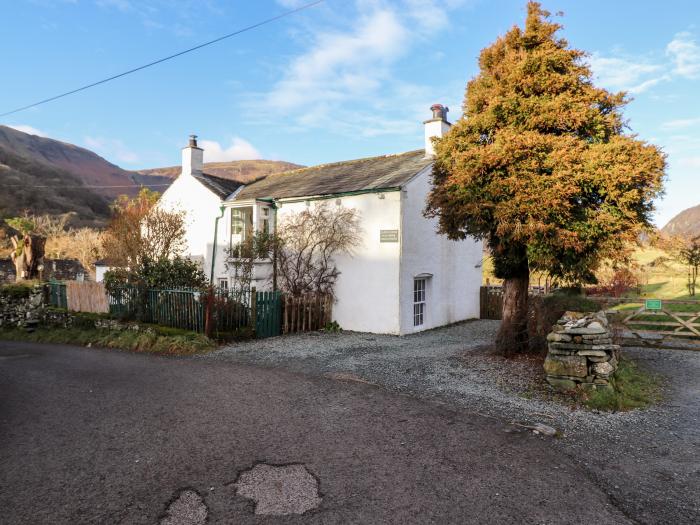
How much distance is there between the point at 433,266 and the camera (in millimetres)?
15555

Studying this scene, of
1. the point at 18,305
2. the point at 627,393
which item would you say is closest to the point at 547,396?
the point at 627,393

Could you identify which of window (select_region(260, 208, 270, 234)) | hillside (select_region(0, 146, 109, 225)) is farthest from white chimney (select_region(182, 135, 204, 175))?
hillside (select_region(0, 146, 109, 225))

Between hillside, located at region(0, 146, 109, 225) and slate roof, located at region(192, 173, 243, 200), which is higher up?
hillside, located at region(0, 146, 109, 225)

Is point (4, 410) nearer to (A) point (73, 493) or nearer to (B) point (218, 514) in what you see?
(A) point (73, 493)

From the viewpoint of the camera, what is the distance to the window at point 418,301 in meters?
14.8

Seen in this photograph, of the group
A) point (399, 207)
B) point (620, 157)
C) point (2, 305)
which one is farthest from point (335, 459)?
point (2, 305)

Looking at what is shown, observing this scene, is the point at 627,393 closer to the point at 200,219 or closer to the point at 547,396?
the point at 547,396

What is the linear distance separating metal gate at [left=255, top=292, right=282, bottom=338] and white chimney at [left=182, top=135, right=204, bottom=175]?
1100 centimetres

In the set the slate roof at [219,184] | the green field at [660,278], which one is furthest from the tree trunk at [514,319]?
the slate roof at [219,184]

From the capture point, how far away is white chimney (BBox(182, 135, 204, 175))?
2105 cm

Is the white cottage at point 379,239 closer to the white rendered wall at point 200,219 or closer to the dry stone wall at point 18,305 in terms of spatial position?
the white rendered wall at point 200,219

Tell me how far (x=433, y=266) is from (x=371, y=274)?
110 inches

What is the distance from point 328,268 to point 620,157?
9751 millimetres

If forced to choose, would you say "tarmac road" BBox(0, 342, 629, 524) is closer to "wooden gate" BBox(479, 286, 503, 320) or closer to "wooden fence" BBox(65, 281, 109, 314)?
"wooden fence" BBox(65, 281, 109, 314)
